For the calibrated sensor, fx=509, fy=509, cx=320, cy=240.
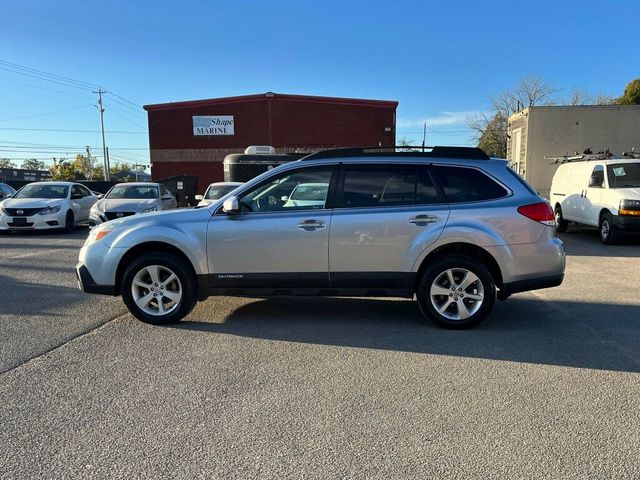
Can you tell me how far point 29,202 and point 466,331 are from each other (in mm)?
13610

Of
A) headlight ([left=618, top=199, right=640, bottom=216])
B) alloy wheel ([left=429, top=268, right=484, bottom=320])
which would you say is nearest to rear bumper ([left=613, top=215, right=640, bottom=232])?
headlight ([left=618, top=199, right=640, bottom=216])

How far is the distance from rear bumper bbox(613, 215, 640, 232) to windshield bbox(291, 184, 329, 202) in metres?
8.68

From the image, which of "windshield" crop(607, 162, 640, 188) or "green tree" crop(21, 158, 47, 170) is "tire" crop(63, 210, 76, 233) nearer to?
"windshield" crop(607, 162, 640, 188)

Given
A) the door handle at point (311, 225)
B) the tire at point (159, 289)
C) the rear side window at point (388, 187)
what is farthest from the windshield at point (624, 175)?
the tire at point (159, 289)

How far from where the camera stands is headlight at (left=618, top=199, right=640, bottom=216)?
A: 1106 cm

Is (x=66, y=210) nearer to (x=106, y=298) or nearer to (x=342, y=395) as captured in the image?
(x=106, y=298)

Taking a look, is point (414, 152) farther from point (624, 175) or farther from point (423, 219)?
point (624, 175)

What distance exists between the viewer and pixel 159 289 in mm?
5543

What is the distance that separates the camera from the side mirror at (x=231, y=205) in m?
5.33

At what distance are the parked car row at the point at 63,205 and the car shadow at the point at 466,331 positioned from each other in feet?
26.5

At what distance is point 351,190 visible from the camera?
5.47 m

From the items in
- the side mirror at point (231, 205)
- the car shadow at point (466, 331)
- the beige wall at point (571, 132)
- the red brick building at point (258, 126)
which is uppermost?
the red brick building at point (258, 126)

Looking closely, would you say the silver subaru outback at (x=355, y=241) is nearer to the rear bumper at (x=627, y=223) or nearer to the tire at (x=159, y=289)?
the tire at (x=159, y=289)

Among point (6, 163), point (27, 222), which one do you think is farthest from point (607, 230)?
point (6, 163)
